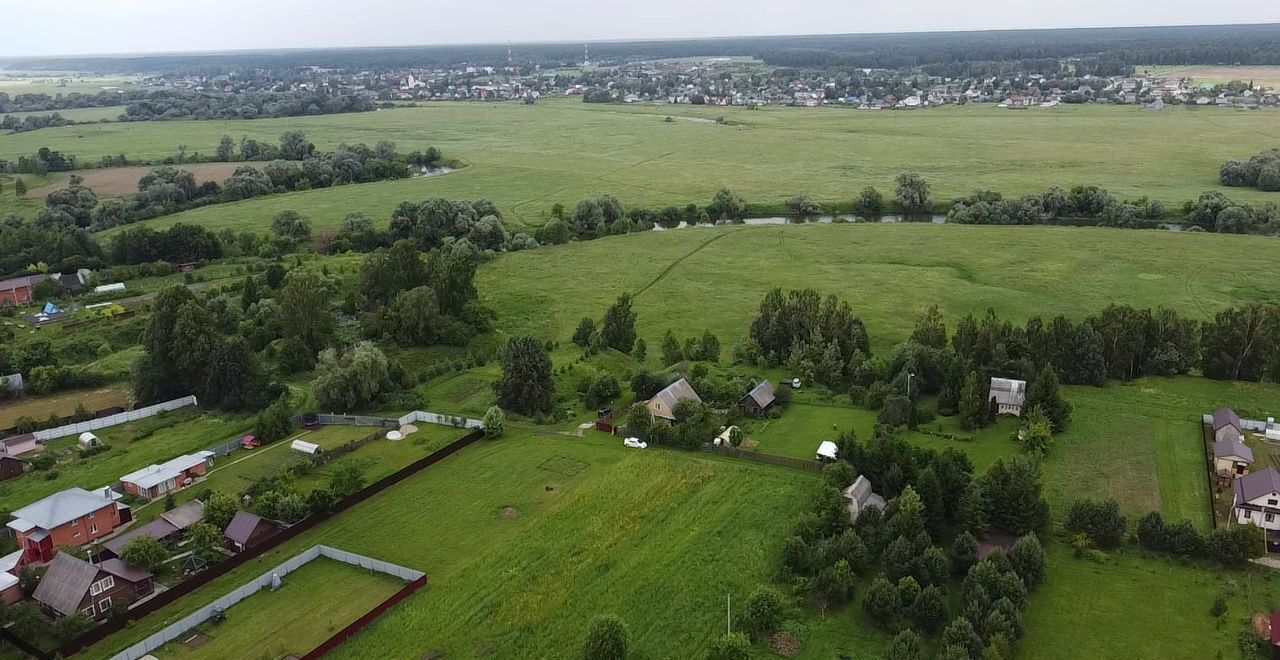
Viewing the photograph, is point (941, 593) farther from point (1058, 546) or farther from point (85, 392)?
point (85, 392)

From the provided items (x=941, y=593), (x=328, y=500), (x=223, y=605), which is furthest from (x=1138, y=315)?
(x=223, y=605)

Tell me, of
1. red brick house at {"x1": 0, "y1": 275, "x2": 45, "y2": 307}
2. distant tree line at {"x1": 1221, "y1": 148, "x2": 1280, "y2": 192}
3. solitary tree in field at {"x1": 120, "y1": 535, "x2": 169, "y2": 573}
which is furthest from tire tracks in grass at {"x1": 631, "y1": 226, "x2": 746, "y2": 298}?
distant tree line at {"x1": 1221, "y1": 148, "x2": 1280, "y2": 192}

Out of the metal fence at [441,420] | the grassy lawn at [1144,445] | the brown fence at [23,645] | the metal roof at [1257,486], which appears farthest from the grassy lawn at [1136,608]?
the brown fence at [23,645]

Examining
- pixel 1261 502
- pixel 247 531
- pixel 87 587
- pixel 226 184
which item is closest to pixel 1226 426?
pixel 1261 502

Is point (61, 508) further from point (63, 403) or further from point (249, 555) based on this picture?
point (63, 403)

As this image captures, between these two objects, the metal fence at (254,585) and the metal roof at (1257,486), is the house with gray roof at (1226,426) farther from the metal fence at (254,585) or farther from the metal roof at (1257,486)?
the metal fence at (254,585)

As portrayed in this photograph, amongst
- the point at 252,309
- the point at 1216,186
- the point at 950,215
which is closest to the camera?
the point at 252,309
